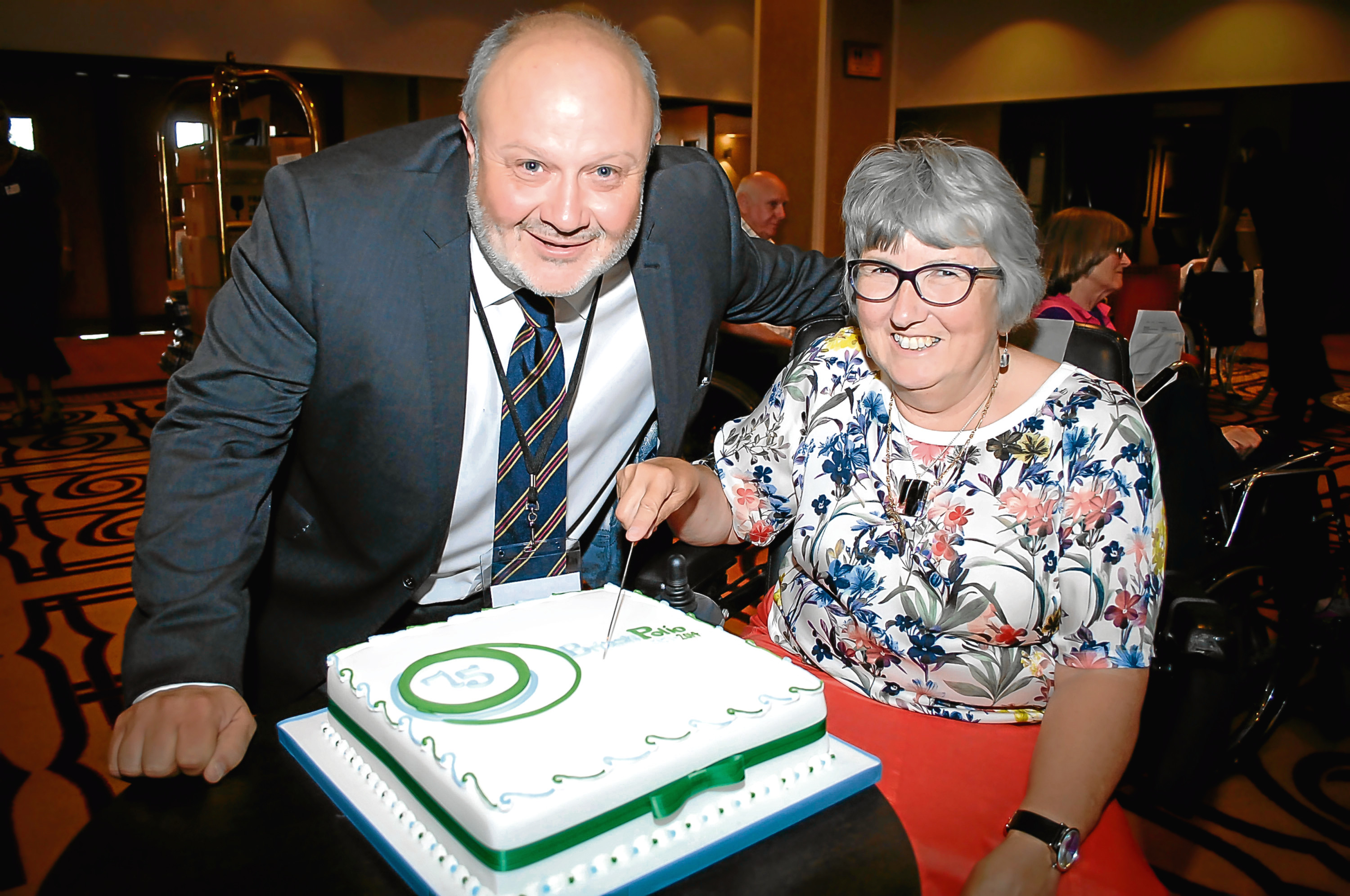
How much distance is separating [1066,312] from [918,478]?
2175 millimetres

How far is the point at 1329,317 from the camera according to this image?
32.9 ft

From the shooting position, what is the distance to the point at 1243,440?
111 inches

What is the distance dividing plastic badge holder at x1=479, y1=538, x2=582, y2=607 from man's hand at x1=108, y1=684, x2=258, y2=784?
52 centimetres

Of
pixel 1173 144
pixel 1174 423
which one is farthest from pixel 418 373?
pixel 1173 144

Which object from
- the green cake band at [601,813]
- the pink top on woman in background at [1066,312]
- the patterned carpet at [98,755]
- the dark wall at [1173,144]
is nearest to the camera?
the green cake band at [601,813]

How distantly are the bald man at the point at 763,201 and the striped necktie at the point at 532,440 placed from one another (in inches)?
177

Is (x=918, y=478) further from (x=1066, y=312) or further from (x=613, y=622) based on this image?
→ (x=1066, y=312)

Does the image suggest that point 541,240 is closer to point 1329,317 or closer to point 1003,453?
point 1003,453

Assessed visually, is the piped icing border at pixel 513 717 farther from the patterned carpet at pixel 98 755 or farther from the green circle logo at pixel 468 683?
the patterned carpet at pixel 98 755

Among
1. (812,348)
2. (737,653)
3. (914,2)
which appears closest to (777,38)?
(914,2)

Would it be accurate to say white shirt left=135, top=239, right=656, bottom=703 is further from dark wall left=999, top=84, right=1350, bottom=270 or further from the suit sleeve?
dark wall left=999, top=84, right=1350, bottom=270

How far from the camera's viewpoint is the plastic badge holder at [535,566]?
1520mm

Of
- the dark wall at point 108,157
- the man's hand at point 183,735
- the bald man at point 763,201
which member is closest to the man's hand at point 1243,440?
the man's hand at point 183,735

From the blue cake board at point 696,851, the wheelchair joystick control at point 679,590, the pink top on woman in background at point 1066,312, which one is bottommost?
the blue cake board at point 696,851
